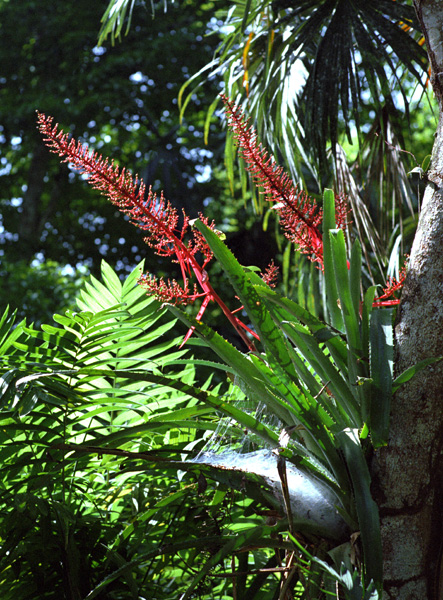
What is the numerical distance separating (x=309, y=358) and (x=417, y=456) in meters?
0.13

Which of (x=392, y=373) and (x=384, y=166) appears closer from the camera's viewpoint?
(x=392, y=373)

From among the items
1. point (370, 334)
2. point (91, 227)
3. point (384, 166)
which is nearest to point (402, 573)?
point (370, 334)

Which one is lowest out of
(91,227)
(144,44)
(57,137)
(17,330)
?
(17,330)

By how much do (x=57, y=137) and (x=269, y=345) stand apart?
0.94 feet

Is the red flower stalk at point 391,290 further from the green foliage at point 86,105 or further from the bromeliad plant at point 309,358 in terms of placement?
the green foliage at point 86,105

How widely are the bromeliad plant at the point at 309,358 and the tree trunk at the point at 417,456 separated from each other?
2 centimetres

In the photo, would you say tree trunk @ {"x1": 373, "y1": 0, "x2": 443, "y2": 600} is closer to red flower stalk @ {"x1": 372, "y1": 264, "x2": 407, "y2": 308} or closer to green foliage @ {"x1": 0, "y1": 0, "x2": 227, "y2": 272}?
red flower stalk @ {"x1": 372, "y1": 264, "x2": 407, "y2": 308}

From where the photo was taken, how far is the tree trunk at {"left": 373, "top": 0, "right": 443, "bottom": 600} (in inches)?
19.4

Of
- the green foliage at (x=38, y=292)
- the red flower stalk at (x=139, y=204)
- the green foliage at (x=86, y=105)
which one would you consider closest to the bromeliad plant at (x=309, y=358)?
the red flower stalk at (x=139, y=204)

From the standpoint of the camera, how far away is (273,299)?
0.55 metres

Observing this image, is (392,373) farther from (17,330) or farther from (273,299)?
(17,330)

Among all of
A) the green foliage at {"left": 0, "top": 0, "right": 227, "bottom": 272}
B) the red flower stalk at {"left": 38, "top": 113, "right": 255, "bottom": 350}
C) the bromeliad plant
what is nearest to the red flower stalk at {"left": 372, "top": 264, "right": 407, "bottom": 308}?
the bromeliad plant

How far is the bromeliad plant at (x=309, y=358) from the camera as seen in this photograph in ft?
1.66

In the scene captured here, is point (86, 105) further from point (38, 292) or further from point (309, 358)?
point (309, 358)
